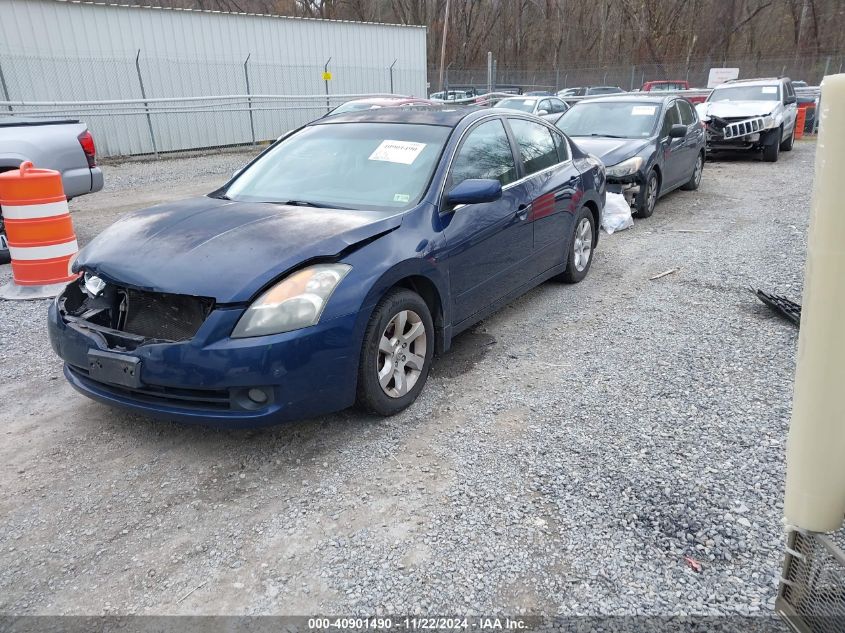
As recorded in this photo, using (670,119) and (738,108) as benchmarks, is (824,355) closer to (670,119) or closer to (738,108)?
(670,119)

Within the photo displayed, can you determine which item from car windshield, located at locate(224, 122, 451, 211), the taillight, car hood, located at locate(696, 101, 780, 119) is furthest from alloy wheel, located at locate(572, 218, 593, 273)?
car hood, located at locate(696, 101, 780, 119)

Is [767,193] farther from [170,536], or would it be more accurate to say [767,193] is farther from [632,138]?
[170,536]

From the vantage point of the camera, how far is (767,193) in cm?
1105

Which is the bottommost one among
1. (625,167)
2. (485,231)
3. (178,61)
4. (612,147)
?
(625,167)

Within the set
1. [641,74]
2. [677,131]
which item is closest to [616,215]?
[677,131]

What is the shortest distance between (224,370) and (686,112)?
9964mm

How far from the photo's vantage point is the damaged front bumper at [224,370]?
9.87ft

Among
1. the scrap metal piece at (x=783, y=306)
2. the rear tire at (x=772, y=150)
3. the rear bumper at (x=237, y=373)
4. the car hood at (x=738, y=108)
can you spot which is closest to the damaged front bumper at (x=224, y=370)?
the rear bumper at (x=237, y=373)

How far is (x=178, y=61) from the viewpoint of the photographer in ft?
60.3

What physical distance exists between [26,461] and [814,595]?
3.47 metres

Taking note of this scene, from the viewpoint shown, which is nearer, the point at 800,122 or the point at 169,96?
the point at 169,96

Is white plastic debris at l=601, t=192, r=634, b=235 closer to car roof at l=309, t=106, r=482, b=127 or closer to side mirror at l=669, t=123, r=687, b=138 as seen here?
side mirror at l=669, t=123, r=687, b=138

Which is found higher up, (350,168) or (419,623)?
(350,168)

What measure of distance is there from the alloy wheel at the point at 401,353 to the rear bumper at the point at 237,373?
0.29 metres
